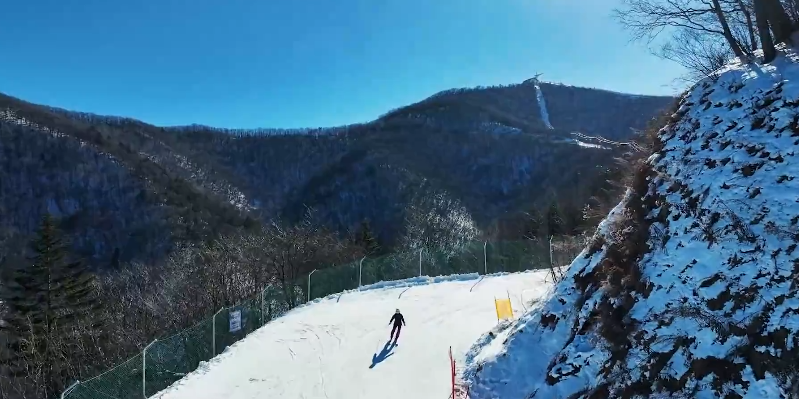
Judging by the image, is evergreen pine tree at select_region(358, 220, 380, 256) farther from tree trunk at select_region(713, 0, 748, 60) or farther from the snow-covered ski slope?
tree trunk at select_region(713, 0, 748, 60)

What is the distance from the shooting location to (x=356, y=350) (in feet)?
53.6

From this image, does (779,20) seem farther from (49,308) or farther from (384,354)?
(49,308)

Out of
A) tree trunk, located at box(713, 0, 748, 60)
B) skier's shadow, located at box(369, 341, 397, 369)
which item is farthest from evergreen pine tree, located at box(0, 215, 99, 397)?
tree trunk, located at box(713, 0, 748, 60)

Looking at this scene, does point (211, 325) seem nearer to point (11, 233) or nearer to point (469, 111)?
point (11, 233)

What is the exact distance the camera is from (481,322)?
1730 cm

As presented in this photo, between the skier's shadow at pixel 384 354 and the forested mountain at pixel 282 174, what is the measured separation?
47292 mm

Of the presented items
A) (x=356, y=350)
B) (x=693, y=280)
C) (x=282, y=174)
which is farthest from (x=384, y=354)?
(x=282, y=174)

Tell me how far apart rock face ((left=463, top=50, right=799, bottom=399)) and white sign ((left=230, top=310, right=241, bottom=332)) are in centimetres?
929

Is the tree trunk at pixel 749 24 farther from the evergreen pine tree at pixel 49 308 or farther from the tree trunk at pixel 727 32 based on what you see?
the evergreen pine tree at pixel 49 308

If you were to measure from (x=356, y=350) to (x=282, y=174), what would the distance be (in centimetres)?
13796

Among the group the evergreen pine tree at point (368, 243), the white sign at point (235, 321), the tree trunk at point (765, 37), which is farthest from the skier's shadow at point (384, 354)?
the evergreen pine tree at point (368, 243)

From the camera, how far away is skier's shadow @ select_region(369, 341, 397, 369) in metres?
15.0

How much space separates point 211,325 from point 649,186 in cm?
1404

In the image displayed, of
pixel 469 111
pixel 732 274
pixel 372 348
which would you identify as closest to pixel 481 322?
pixel 372 348
